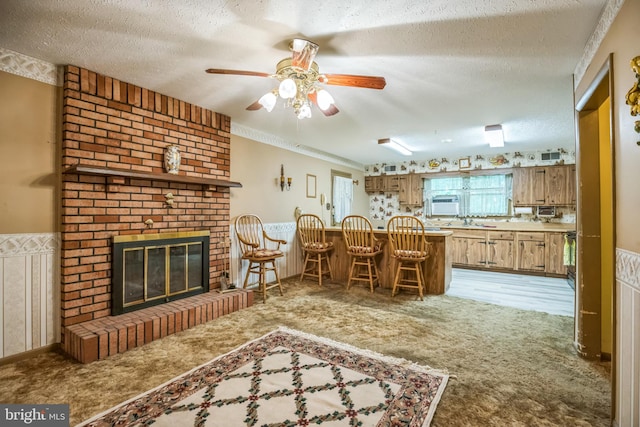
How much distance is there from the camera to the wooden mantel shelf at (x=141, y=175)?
2277 mm

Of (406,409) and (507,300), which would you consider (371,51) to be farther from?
(507,300)

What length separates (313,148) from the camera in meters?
5.47

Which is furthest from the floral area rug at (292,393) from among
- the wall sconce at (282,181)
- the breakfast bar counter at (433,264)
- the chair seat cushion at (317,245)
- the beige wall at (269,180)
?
the wall sconce at (282,181)

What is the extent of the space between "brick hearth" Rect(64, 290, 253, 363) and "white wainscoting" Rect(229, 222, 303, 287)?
0.74 metres

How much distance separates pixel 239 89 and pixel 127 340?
2407 millimetres

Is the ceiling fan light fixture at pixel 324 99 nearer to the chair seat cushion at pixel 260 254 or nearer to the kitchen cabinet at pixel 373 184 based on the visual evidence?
the chair seat cushion at pixel 260 254

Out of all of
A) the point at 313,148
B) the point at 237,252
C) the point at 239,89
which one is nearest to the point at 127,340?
the point at 237,252

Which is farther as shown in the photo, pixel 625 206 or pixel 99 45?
pixel 99 45

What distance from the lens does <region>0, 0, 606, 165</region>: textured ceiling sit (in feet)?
5.57

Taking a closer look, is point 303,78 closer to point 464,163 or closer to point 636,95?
point 636,95

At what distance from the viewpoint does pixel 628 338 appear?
1346 mm

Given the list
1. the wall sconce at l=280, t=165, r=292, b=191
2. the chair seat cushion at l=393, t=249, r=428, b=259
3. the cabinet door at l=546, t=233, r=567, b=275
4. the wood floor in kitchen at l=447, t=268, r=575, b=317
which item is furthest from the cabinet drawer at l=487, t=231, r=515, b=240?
the wall sconce at l=280, t=165, r=292, b=191

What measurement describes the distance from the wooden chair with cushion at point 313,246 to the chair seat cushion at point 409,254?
3.66 ft

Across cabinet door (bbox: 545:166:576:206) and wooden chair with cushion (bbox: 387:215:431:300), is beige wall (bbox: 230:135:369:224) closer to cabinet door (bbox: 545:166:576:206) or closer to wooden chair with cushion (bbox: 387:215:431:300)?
wooden chair with cushion (bbox: 387:215:431:300)
